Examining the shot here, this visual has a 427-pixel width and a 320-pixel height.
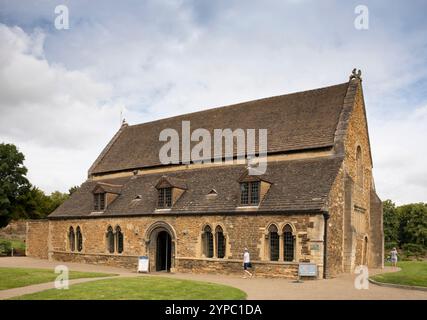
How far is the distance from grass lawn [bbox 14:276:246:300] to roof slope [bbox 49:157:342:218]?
805 centimetres

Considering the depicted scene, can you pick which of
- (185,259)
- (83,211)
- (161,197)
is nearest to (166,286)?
(185,259)

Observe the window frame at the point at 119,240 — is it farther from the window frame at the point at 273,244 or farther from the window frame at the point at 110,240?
the window frame at the point at 273,244

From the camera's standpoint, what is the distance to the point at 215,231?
28375 millimetres

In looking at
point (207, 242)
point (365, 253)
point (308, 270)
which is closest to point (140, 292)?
point (308, 270)

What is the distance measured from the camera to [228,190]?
97.5 feet

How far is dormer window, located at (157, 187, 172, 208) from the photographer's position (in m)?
31.4

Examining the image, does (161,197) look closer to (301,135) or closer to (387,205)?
(301,135)

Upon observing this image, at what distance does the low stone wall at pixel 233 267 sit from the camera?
82.4 ft

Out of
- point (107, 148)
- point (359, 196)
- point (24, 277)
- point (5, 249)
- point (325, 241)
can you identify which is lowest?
point (5, 249)

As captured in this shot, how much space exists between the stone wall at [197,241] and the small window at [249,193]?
96 centimetres

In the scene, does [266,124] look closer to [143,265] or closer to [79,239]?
[143,265]

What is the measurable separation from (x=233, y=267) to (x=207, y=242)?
2664 millimetres

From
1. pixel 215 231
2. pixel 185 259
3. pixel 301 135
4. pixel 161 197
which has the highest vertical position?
pixel 301 135

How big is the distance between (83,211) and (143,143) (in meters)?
7.57
